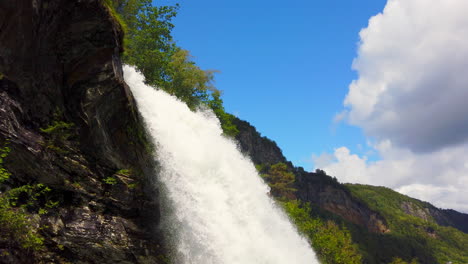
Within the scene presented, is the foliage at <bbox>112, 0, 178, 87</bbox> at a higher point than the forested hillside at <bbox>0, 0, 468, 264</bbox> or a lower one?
higher

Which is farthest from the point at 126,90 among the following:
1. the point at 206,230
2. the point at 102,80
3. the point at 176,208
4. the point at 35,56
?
the point at 206,230

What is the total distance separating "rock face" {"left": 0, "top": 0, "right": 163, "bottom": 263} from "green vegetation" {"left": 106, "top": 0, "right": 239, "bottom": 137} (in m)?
13.8

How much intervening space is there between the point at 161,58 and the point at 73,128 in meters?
17.5

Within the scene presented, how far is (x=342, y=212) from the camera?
169375 mm

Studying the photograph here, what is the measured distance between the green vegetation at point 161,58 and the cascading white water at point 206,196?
904cm

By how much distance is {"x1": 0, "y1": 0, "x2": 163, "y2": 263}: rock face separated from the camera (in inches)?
476

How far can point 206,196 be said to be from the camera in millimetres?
15812

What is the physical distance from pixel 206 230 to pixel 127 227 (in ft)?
11.7

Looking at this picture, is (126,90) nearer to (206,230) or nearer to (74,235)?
(74,235)

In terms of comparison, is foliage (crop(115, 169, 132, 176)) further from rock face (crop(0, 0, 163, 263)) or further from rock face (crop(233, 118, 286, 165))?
rock face (crop(233, 118, 286, 165))

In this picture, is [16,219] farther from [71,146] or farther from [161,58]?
[161,58]

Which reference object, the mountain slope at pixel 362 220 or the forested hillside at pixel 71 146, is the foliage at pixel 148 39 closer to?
the forested hillside at pixel 71 146

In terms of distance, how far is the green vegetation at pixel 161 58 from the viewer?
2852 centimetres

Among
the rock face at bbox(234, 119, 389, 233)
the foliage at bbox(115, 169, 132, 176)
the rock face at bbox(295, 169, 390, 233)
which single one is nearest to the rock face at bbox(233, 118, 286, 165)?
the rock face at bbox(234, 119, 389, 233)
